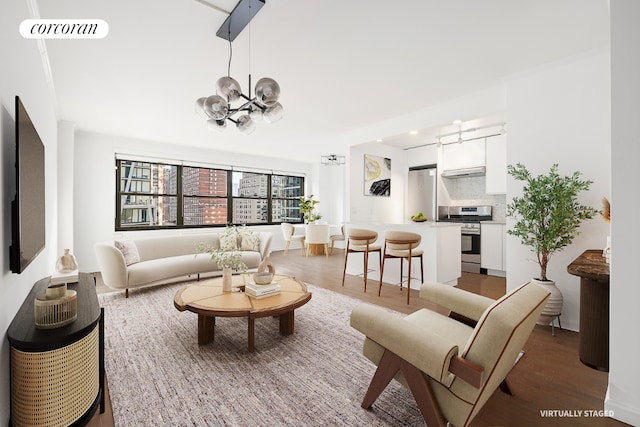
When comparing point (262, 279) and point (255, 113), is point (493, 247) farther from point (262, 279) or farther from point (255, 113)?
point (255, 113)

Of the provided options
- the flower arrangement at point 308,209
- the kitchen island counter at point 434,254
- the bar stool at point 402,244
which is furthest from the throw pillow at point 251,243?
the flower arrangement at point 308,209

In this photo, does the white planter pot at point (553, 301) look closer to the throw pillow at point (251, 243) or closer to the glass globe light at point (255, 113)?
the glass globe light at point (255, 113)

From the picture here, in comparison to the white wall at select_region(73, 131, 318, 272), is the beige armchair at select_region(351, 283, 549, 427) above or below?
below

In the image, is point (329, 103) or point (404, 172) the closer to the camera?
point (329, 103)

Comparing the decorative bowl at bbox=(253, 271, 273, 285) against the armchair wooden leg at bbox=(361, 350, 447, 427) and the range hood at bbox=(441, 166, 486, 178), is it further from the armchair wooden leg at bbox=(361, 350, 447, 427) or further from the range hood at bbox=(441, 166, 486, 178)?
the range hood at bbox=(441, 166, 486, 178)

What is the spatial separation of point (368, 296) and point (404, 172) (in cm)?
337

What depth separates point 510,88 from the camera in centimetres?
321

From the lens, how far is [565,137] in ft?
9.39

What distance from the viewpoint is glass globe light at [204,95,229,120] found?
2.29m

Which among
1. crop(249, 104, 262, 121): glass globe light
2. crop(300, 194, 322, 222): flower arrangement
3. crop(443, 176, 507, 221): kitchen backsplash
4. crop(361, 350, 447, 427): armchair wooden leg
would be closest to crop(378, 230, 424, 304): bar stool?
crop(361, 350, 447, 427): armchair wooden leg

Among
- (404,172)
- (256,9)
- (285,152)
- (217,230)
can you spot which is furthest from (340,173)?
(256,9)

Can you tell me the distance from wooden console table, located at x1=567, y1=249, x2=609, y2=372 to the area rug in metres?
1.53

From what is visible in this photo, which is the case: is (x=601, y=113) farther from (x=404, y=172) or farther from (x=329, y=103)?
(x=404, y=172)

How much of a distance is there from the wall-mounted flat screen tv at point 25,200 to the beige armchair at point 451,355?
1.75m
